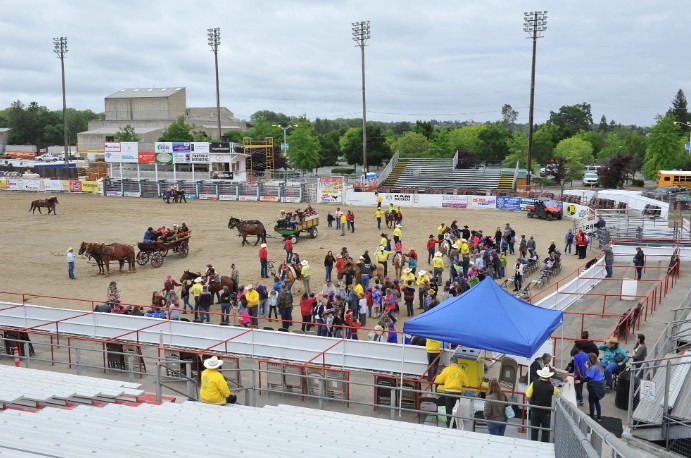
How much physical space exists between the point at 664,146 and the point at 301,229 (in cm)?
4671

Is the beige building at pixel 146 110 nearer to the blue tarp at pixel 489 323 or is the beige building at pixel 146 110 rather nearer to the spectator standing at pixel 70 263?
the spectator standing at pixel 70 263

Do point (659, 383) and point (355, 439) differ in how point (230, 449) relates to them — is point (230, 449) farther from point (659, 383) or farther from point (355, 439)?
point (659, 383)

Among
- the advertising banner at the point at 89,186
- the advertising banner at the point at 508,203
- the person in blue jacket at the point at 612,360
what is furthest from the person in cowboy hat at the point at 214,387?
the advertising banner at the point at 89,186

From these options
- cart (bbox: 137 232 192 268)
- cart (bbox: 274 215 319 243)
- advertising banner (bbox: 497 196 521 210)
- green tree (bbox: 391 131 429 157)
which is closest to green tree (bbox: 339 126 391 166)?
green tree (bbox: 391 131 429 157)

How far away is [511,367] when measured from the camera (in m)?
11.1

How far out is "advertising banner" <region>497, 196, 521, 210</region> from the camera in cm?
4322

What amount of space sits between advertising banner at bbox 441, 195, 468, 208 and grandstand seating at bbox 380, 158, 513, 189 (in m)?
8.84

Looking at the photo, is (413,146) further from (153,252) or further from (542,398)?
(542,398)

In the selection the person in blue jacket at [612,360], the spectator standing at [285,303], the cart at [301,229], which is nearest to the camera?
the person in blue jacket at [612,360]


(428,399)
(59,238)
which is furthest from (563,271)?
(59,238)

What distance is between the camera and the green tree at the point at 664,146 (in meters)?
61.4

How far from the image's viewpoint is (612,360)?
1198 cm

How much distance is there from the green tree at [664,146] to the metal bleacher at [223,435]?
203ft

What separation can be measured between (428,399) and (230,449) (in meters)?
4.54
